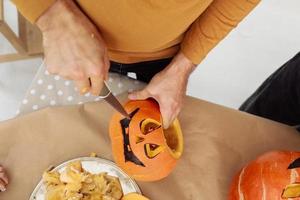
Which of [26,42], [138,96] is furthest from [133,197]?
[26,42]

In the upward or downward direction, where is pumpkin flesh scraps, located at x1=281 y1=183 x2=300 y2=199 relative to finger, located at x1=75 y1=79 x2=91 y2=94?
downward

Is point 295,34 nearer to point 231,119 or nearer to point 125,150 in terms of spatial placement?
point 231,119

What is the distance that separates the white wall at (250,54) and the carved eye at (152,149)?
2.80 feet

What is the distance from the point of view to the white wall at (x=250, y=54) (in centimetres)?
147

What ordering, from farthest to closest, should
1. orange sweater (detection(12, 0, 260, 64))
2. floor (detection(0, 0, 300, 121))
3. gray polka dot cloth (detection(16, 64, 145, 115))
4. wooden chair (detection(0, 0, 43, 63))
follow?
floor (detection(0, 0, 300, 121)) < wooden chair (detection(0, 0, 43, 63)) < gray polka dot cloth (detection(16, 64, 145, 115)) < orange sweater (detection(12, 0, 260, 64))

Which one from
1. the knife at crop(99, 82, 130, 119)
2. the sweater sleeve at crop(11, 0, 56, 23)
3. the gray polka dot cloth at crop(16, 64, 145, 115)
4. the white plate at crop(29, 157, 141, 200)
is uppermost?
the sweater sleeve at crop(11, 0, 56, 23)

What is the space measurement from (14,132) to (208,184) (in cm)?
34

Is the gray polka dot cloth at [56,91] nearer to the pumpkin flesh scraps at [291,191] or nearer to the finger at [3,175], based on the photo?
the finger at [3,175]

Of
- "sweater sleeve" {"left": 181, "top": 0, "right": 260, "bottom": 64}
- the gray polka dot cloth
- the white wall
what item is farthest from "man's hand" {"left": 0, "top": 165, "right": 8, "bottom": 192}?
the white wall

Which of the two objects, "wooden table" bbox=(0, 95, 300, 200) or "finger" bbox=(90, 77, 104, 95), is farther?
"wooden table" bbox=(0, 95, 300, 200)

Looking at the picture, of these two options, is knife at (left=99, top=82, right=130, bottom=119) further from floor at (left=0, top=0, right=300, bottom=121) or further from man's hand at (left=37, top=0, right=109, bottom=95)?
floor at (left=0, top=0, right=300, bottom=121)

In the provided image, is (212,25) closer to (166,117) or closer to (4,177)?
(166,117)

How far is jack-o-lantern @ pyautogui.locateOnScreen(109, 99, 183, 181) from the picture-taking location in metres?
0.62

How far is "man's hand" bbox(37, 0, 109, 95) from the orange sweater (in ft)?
0.05
